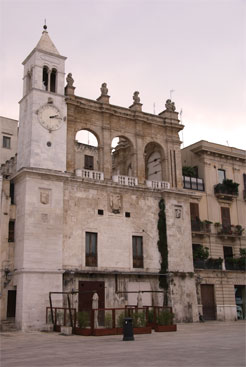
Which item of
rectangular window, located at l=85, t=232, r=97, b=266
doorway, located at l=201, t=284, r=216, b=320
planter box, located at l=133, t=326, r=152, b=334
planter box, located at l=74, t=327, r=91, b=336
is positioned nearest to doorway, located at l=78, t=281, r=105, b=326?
rectangular window, located at l=85, t=232, r=97, b=266

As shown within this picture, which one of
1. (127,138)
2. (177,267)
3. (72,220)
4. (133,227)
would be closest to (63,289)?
(72,220)

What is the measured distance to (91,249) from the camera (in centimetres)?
3128

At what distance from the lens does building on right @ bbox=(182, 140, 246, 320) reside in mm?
37562

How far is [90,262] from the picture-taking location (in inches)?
1218

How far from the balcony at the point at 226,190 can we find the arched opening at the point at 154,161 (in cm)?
616

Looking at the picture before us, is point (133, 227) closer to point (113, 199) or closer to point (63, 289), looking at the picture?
point (113, 199)

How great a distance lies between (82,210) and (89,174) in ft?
9.24

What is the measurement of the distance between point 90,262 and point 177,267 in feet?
23.2

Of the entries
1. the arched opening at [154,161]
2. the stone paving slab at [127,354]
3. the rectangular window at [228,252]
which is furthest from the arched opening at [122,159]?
the stone paving slab at [127,354]

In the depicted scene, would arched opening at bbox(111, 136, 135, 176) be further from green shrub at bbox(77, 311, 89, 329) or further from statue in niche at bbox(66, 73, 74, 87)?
green shrub at bbox(77, 311, 89, 329)

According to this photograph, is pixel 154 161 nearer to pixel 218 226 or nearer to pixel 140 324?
pixel 218 226

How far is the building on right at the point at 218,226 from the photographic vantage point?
123 feet

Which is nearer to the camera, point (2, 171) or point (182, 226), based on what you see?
point (182, 226)

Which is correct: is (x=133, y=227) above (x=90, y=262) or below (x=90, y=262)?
above
